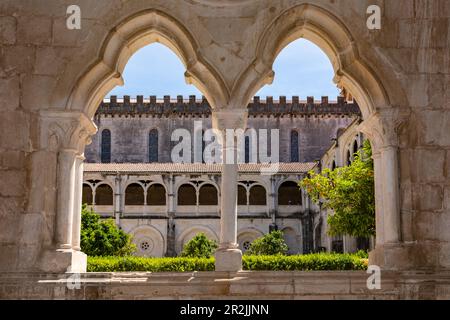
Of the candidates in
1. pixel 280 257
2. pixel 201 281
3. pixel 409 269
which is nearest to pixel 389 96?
pixel 409 269

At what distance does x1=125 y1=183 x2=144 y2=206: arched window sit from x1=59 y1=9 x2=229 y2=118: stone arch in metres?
30.8

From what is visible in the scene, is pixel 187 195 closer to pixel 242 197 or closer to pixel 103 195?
pixel 242 197

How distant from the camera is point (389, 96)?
5.69 m

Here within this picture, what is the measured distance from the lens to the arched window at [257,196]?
36.6 metres

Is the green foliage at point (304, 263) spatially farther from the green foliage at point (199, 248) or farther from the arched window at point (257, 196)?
the arched window at point (257, 196)

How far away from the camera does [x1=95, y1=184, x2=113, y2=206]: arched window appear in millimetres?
36531

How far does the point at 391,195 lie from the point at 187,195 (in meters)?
31.6

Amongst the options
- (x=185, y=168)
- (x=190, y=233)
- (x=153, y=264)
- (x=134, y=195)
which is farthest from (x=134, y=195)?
(x=153, y=264)

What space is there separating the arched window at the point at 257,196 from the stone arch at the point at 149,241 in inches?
227

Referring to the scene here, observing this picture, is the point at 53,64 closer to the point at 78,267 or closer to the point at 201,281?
the point at 78,267

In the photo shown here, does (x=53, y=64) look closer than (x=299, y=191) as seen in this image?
Yes
